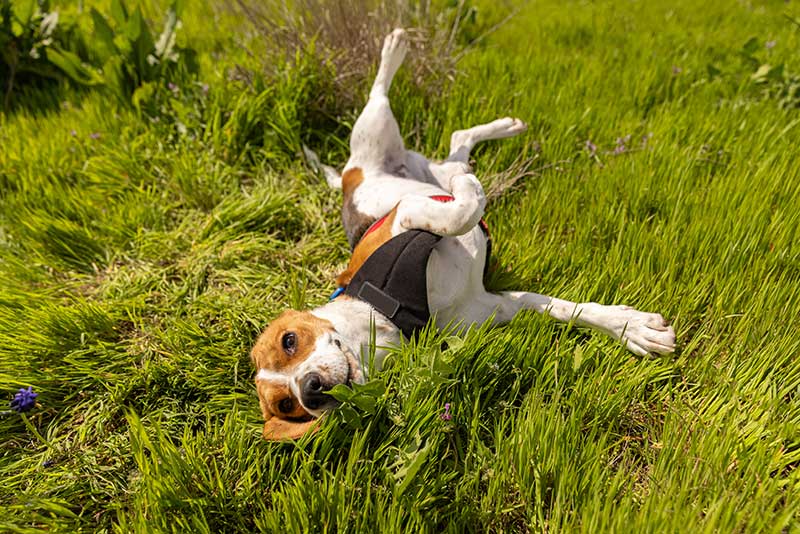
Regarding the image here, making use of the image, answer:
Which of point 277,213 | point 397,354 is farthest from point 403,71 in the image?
point 397,354

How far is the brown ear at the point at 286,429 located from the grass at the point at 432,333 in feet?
0.20

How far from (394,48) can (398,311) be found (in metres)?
1.99

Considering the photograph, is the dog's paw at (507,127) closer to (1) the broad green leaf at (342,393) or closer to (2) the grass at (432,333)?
(2) the grass at (432,333)

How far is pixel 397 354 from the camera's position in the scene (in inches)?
87.0

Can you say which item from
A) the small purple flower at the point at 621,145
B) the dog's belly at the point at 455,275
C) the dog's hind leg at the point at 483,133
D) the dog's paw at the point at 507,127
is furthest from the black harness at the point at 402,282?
the small purple flower at the point at 621,145

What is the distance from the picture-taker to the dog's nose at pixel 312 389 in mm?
1945

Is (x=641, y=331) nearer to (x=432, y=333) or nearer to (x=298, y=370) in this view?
(x=432, y=333)

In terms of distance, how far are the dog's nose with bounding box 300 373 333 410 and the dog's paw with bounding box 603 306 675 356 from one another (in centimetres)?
129

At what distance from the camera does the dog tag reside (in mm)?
2262

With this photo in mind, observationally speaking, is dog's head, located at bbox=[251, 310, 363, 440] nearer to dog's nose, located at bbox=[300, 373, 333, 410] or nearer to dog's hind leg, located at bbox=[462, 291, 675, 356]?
dog's nose, located at bbox=[300, 373, 333, 410]

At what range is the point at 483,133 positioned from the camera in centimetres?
333

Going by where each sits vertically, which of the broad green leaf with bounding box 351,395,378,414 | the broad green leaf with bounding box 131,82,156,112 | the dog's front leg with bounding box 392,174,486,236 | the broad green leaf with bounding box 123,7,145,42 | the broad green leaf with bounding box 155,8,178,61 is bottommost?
the broad green leaf with bounding box 351,395,378,414

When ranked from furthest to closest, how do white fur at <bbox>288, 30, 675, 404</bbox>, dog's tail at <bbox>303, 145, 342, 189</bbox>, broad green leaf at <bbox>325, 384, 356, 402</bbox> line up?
1. dog's tail at <bbox>303, 145, 342, 189</bbox>
2. white fur at <bbox>288, 30, 675, 404</bbox>
3. broad green leaf at <bbox>325, 384, 356, 402</bbox>

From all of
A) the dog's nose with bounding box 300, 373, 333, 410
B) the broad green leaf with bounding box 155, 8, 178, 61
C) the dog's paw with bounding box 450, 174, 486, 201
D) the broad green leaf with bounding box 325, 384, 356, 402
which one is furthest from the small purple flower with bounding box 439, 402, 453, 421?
the broad green leaf with bounding box 155, 8, 178, 61
